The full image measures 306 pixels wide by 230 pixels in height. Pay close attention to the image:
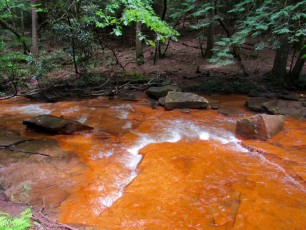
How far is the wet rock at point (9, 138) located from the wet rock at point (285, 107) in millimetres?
7951

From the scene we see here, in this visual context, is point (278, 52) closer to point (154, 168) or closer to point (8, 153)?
point (154, 168)

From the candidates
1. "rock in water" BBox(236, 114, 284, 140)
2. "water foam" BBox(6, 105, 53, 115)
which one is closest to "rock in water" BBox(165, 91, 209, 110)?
"rock in water" BBox(236, 114, 284, 140)

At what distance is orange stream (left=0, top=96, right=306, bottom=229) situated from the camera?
12.1 feet

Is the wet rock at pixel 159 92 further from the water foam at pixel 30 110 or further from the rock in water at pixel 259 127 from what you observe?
the rock in water at pixel 259 127

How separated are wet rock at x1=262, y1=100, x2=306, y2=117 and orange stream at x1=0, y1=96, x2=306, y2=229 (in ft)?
2.62

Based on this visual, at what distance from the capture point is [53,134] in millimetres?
6883

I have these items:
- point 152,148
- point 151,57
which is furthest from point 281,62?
point 151,57

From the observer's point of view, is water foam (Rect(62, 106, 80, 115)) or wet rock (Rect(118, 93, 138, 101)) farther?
wet rock (Rect(118, 93, 138, 101))

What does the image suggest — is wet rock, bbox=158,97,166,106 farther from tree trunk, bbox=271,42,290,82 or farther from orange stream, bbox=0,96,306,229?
tree trunk, bbox=271,42,290,82

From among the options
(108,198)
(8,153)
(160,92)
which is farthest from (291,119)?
(8,153)

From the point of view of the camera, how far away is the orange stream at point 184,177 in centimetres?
369

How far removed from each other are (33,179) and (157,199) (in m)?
2.40

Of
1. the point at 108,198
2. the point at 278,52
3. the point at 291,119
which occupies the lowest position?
the point at 108,198

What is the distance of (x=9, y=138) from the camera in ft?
20.9
